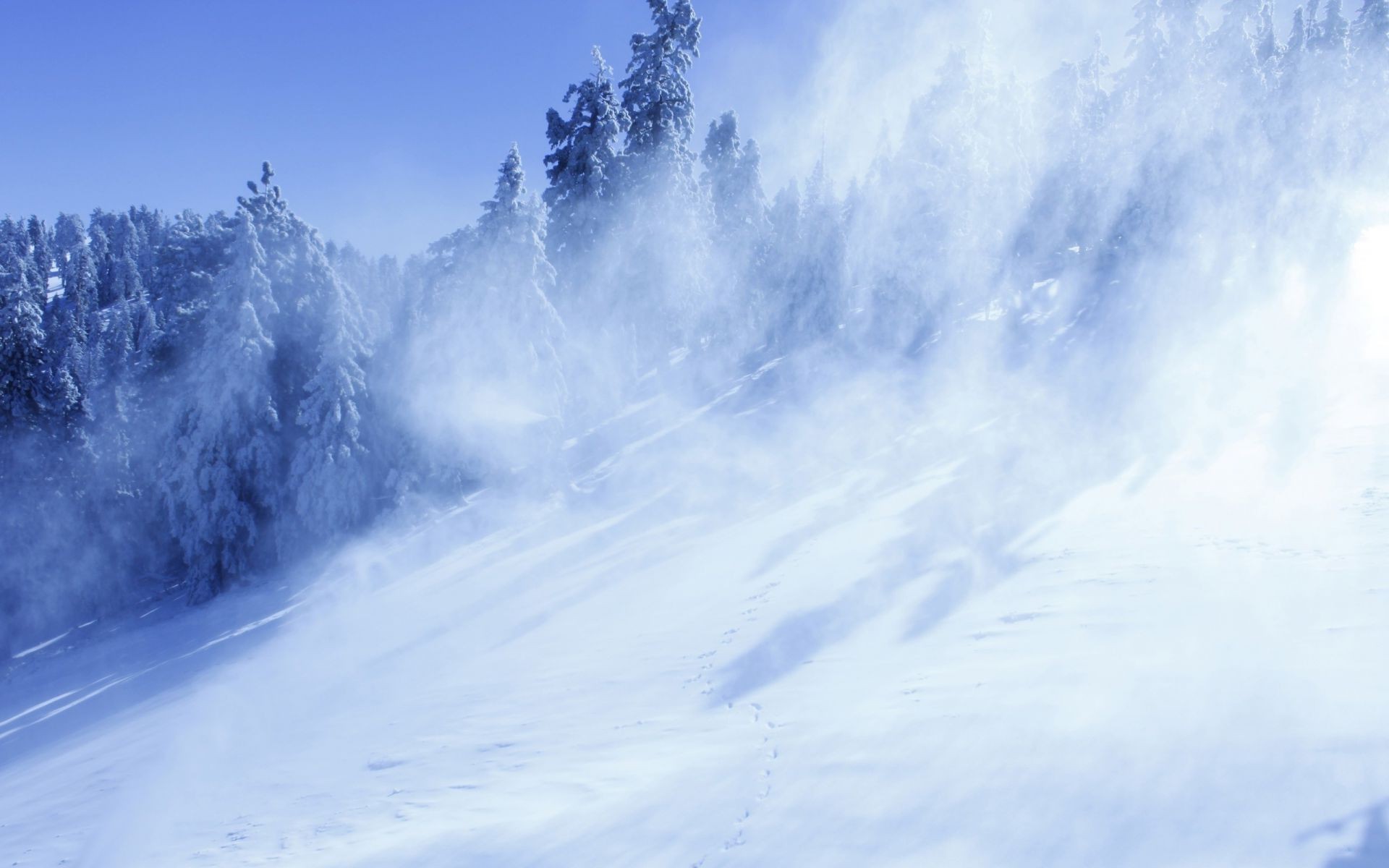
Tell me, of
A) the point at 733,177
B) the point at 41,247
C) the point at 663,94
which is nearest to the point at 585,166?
the point at 663,94

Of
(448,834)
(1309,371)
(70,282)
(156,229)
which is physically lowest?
(1309,371)

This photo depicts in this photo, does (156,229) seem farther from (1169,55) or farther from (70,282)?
(1169,55)

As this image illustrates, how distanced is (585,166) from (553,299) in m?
5.50

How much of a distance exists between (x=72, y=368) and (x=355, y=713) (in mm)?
22056

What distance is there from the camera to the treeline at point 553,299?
23.9 metres

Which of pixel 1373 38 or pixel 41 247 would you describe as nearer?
pixel 1373 38

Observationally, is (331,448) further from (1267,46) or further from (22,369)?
(1267,46)

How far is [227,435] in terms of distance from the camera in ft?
78.1

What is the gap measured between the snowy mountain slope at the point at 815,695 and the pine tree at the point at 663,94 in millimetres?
15229

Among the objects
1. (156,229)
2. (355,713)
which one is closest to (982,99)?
(355,713)

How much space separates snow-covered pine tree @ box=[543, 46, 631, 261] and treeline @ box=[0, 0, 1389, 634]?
11 centimetres

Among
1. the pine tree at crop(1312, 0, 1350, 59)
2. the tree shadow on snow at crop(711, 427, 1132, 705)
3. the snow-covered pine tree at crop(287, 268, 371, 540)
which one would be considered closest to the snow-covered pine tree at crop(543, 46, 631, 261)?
the snow-covered pine tree at crop(287, 268, 371, 540)

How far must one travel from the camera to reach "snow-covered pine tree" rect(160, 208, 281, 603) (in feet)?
77.0

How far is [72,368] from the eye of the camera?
26.2m
